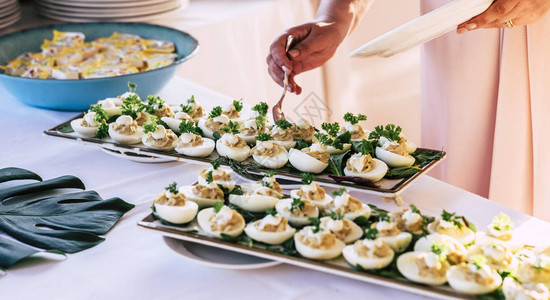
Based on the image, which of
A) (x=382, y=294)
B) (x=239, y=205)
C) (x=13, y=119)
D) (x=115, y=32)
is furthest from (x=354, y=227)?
(x=115, y=32)

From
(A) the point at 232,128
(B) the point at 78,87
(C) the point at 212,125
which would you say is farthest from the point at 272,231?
(B) the point at 78,87

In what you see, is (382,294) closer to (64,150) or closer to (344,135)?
(344,135)

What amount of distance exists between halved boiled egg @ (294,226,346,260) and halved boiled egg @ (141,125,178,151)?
635mm

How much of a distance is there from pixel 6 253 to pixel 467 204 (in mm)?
1009

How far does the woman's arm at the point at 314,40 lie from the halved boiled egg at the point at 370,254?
40.0 inches

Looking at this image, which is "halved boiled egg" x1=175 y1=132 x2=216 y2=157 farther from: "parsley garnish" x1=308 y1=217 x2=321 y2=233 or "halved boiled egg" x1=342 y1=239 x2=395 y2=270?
"halved boiled egg" x1=342 y1=239 x2=395 y2=270

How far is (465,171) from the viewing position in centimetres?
257

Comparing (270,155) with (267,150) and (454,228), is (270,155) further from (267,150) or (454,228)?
(454,228)

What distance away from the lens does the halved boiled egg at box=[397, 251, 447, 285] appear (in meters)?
1.08

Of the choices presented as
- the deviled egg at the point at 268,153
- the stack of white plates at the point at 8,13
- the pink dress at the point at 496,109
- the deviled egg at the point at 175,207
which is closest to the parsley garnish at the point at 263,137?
the deviled egg at the point at 268,153

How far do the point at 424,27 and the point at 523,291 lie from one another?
0.69 meters

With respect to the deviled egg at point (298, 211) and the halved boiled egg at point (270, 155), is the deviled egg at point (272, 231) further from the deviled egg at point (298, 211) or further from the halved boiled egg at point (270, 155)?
the halved boiled egg at point (270, 155)

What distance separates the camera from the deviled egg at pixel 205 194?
1351 millimetres

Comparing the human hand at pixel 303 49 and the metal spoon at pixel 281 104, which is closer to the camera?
the metal spoon at pixel 281 104
